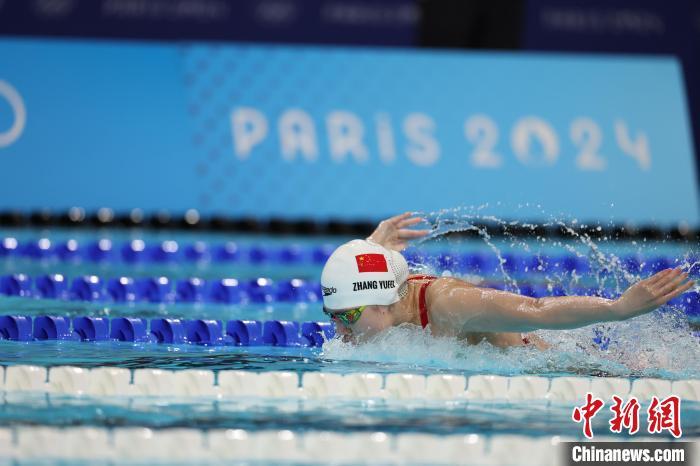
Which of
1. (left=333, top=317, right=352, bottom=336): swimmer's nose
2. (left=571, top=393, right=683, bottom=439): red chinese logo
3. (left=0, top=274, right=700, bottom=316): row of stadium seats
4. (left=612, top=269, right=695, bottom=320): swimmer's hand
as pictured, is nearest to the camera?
(left=571, top=393, right=683, bottom=439): red chinese logo

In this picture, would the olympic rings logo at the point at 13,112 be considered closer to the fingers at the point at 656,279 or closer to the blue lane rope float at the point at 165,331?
the blue lane rope float at the point at 165,331

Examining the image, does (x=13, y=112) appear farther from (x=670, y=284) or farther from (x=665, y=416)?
(x=665, y=416)

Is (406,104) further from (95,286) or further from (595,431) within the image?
(595,431)

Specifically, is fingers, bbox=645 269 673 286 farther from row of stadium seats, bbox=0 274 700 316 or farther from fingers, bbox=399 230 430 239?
row of stadium seats, bbox=0 274 700 316

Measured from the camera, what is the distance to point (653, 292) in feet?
11.5

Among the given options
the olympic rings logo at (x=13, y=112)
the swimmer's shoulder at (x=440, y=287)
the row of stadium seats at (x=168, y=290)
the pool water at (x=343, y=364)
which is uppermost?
the olympic rings logo at (x=13, y=112)

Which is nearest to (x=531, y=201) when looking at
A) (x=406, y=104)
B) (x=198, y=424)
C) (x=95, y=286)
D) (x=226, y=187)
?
(x=406, y=104)

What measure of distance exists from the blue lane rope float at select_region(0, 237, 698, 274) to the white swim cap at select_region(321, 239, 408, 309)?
10.8 ft

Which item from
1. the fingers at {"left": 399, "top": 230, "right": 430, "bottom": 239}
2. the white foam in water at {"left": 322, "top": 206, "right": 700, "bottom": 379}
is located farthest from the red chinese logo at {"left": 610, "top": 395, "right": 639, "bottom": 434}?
the fingers at {"left": 399, "top": 230, "right": 430, "bottom": 239}

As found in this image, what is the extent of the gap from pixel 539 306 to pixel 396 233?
1.18m

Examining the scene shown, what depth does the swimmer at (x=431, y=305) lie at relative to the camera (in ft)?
12.4

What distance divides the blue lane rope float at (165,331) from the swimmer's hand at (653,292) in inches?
68.1

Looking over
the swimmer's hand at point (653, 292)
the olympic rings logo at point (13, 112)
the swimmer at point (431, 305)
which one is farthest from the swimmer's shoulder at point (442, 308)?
the olympic rings logo at point (13, 112)

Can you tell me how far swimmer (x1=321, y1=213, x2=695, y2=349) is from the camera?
3.77 meters
